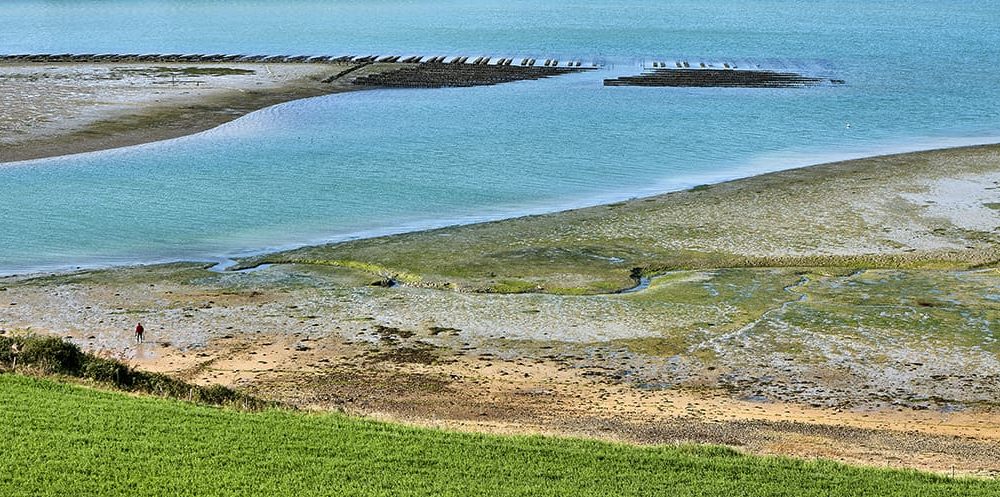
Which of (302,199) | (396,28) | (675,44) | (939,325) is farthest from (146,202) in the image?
(396,28)

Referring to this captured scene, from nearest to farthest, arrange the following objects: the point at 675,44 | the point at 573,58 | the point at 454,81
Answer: the point at 454,81, the point at 573,58, the point at 675,44

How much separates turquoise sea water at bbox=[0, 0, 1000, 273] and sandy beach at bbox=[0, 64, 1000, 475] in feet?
13.4

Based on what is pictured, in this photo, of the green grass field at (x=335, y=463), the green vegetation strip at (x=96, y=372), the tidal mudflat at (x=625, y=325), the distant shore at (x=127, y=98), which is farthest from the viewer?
the distant shore at (x=127, y=98)

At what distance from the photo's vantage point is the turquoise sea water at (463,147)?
38375mm

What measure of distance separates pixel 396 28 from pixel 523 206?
9813 centimetres

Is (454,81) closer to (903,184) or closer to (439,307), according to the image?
(903,184)

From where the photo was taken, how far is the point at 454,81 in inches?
3086

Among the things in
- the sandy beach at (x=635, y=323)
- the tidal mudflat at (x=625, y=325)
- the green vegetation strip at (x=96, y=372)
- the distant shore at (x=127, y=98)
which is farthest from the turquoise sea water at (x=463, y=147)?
the green vegetation strip at (x=96, y=372)

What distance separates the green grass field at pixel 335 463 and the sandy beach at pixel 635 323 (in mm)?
1742

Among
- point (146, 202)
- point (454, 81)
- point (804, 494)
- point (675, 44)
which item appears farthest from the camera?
point (675, 44)

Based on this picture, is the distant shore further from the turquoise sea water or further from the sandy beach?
the sandy beach

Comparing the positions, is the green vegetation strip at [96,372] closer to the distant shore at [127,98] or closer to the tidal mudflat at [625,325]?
the tidal mudflat at [625,325]

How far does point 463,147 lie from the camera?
53062 millimetres

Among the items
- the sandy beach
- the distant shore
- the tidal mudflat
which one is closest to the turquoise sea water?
the distant shore
